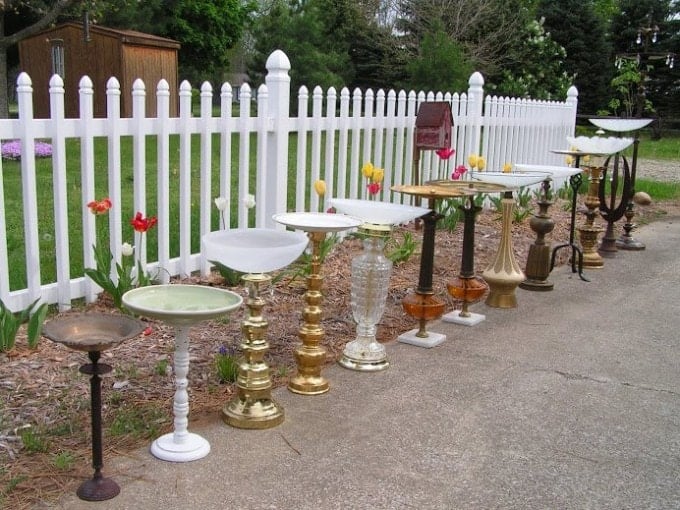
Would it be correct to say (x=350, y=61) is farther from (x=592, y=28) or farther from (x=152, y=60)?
(x=592, y=28)

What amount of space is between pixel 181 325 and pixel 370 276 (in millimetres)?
1365

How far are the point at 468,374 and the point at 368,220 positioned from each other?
0.99 meters

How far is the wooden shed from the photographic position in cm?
1859

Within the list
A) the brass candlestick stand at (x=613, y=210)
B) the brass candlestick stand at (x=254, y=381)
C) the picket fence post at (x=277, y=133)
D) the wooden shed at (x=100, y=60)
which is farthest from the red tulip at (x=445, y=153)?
the wooden shed at (x=100, y=60)

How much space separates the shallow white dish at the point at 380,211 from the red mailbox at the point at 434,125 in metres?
3.47

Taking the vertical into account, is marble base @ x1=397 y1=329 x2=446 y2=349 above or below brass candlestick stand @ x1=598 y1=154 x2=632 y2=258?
below

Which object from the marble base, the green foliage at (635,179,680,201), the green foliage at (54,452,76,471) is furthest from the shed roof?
the green foliage at (54,452,76,471)

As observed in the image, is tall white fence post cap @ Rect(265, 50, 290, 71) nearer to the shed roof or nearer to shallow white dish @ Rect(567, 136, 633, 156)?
shallow white dish @ Rect(567, 136, 633, 156)

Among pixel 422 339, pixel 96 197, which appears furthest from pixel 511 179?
pixel 96 197

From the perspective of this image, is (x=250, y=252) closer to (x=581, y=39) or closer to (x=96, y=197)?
(x=96, y=197)

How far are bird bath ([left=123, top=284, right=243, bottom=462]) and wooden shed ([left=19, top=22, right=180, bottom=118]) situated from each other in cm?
1563

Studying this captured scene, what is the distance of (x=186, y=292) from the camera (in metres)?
3.01

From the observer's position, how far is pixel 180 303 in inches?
114

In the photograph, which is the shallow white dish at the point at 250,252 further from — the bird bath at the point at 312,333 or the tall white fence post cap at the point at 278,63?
the tall white fence post cap at the point at 278,63
